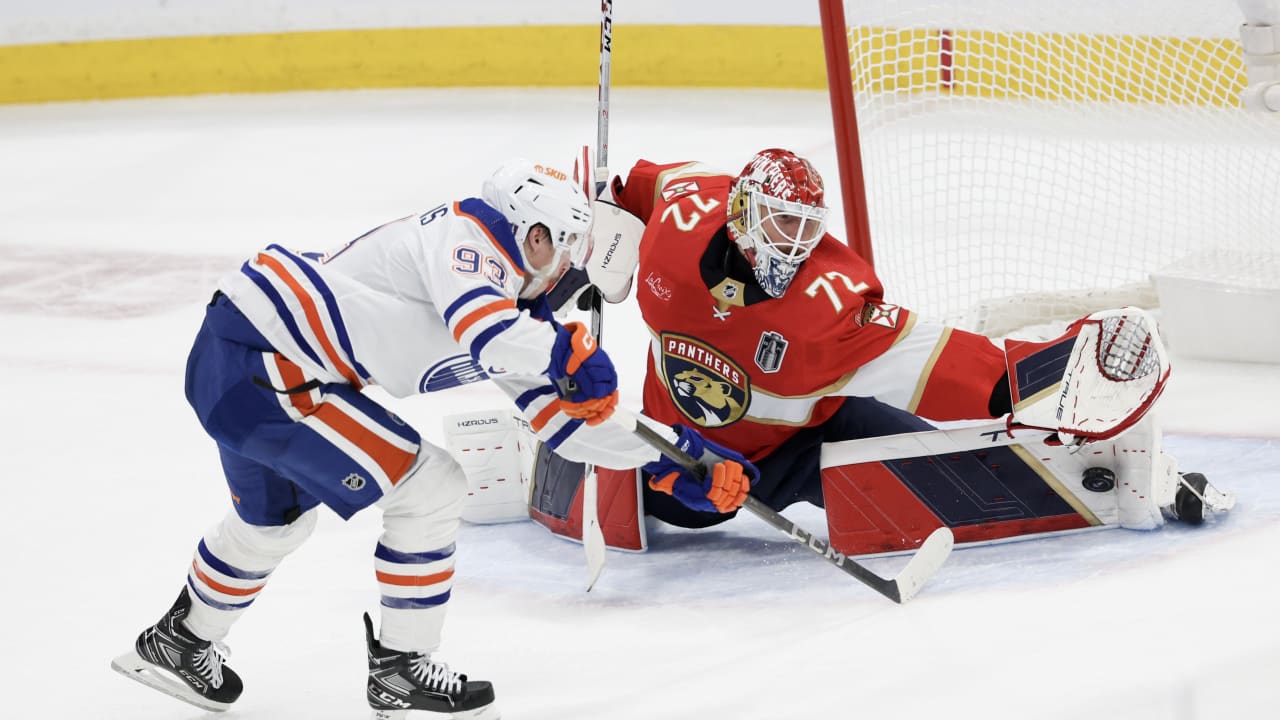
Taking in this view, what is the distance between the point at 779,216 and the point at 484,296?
0.77 meters

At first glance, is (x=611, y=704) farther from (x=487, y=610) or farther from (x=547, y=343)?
(x=547, y=343)

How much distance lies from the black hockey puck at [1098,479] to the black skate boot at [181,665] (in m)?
1.64

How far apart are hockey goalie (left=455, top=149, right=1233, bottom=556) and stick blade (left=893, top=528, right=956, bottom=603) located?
11cm

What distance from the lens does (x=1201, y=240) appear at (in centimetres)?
423

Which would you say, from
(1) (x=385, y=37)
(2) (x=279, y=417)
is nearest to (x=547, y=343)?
(2) (x=279, y=417)

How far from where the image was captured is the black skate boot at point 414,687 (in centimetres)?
231

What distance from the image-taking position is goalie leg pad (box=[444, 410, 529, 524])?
3170mm

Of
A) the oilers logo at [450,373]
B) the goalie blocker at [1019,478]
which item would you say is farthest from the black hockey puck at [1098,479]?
the oilers logo at [450,373]

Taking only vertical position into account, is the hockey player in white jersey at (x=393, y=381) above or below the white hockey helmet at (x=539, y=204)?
below

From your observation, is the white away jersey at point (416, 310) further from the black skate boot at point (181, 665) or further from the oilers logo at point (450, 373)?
the black skate boot at point (181, 665)

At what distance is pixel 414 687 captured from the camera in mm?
2316

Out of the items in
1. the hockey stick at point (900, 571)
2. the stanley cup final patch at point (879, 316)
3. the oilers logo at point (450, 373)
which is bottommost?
the hockey stick at point (900, 571)

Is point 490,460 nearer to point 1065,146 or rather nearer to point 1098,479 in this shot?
point 1098,479

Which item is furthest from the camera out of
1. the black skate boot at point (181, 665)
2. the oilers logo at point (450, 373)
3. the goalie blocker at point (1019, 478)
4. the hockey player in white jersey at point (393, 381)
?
the goalie blocker at point (1019, 478)
